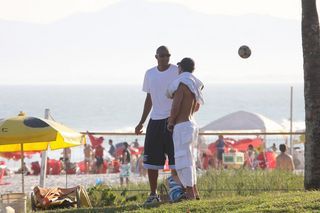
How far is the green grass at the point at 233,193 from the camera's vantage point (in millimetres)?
11406

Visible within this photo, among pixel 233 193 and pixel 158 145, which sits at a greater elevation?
pixel 158 145

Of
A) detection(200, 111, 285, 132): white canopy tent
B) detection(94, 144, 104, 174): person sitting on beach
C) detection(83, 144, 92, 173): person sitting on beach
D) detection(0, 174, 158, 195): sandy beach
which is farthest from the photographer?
detection(200, 111, 285, 132): white canopy tent

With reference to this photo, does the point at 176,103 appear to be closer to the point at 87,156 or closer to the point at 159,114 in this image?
the point at 159,114

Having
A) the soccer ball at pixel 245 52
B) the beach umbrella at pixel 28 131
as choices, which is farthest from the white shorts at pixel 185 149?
the beach umbrella at pixel 28 131

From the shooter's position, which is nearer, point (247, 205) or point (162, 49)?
point (247, 205)

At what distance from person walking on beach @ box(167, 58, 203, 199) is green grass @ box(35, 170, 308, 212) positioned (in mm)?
387

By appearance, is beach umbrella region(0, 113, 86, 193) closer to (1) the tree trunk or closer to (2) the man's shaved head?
(2) the man's shaved head

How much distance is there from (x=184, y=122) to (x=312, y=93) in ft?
8.24

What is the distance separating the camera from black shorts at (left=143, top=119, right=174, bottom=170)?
40.2 feet

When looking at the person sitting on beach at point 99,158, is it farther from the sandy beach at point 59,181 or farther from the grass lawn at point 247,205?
the grass lawn at point 247,205

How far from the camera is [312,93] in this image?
13.4 meters

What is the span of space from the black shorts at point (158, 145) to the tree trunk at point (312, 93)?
2.23m

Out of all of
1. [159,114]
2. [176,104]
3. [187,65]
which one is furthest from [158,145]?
[187,65]

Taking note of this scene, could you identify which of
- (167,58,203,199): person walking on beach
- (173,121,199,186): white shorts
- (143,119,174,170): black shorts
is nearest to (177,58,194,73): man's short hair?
(167,58,203,199): person walking on beach
